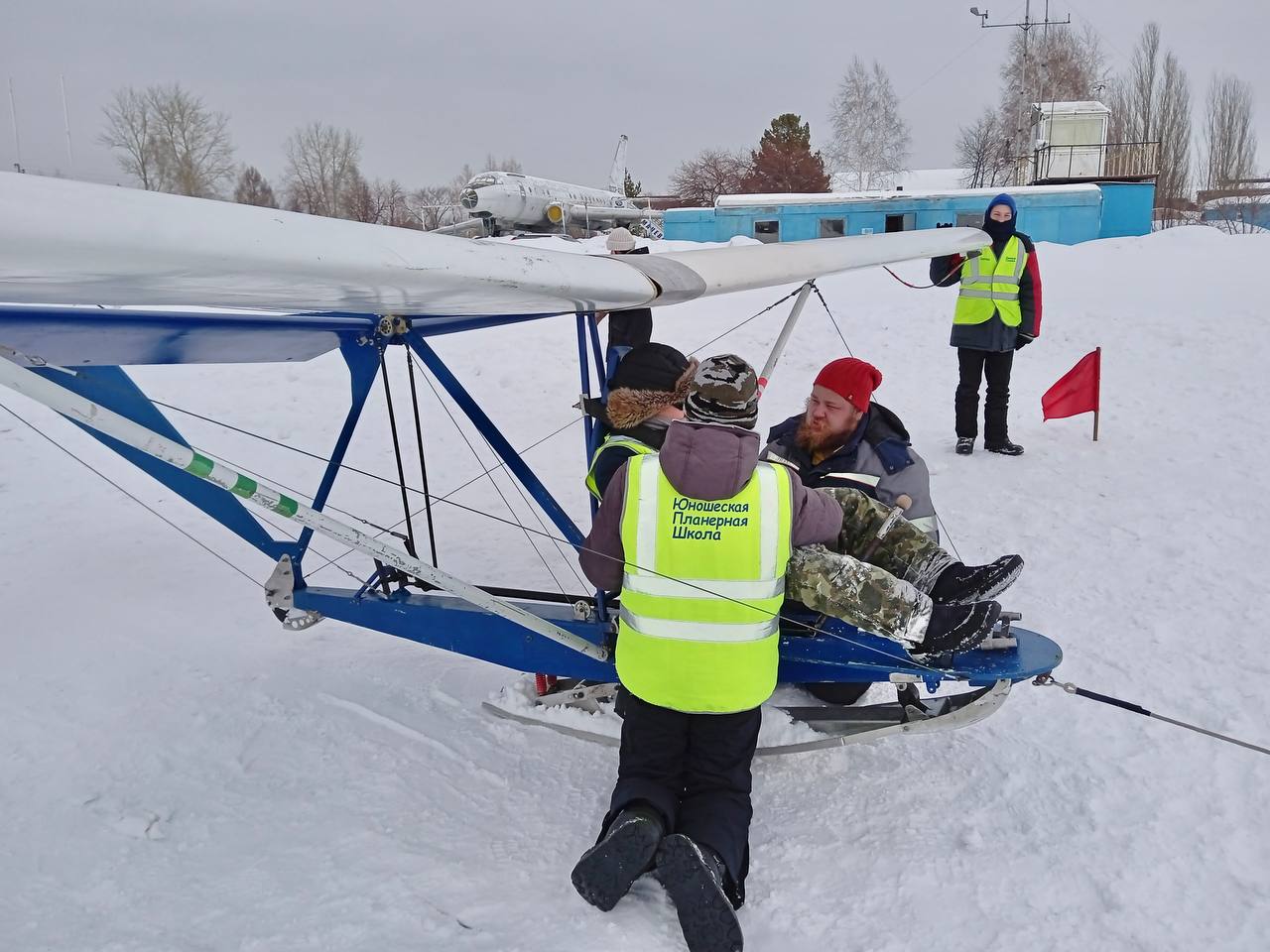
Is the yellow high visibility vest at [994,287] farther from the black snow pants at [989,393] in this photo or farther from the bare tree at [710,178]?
the bare tree at [710,178]

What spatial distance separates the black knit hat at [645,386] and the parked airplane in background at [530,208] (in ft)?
83.1

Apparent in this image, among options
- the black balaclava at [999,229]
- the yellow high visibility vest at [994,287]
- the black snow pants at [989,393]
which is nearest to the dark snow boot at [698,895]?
the black snow pants at [989,393]

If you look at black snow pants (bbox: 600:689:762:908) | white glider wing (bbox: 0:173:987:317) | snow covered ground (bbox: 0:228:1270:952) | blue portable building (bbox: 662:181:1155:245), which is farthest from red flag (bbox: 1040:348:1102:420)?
blue portable building (bbox: 662:181:1155:245)

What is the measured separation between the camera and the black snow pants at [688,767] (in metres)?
2.65

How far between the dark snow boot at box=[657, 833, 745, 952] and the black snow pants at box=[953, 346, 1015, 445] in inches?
229

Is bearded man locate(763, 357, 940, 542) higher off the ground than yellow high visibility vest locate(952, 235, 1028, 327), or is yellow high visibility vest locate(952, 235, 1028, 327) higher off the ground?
yellow high visibility vest locate(952, 235, 1028, 327)

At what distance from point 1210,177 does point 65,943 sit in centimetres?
5477

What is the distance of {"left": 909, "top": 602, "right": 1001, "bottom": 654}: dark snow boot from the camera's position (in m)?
2.84

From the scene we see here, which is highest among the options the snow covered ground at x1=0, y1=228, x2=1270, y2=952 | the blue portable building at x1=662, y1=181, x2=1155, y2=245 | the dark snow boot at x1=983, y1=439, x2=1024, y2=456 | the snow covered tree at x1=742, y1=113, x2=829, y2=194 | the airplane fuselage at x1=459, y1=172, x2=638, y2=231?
the snow covered tree at x1=742, y1=113, x2=829, y2=194

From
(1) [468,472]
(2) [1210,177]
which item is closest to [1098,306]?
(1) [468,472]

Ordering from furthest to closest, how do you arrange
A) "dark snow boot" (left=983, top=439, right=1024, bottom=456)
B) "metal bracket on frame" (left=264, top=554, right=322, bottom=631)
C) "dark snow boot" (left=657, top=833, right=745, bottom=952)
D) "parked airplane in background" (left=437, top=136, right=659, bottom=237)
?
1. "parked airplane in background" (left=437, top=136, right=659, bottom=237)
2. "dark snow boot" (left=983, top=439, right=1024, bottom=456)
3. "metal bracket on frame" (left=264, top=554, right=322, bottom=631)
4. "dark snow boot" (left=657, top=833, right=745, bottom=952)

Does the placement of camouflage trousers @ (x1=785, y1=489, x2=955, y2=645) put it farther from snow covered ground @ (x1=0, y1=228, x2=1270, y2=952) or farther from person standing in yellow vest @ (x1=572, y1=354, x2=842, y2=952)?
snow covered ground @ (x1=0, y1=228, x2=1270, y2=952)

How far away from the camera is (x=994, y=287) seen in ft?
23.3

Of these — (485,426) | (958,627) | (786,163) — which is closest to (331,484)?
(485,426)
